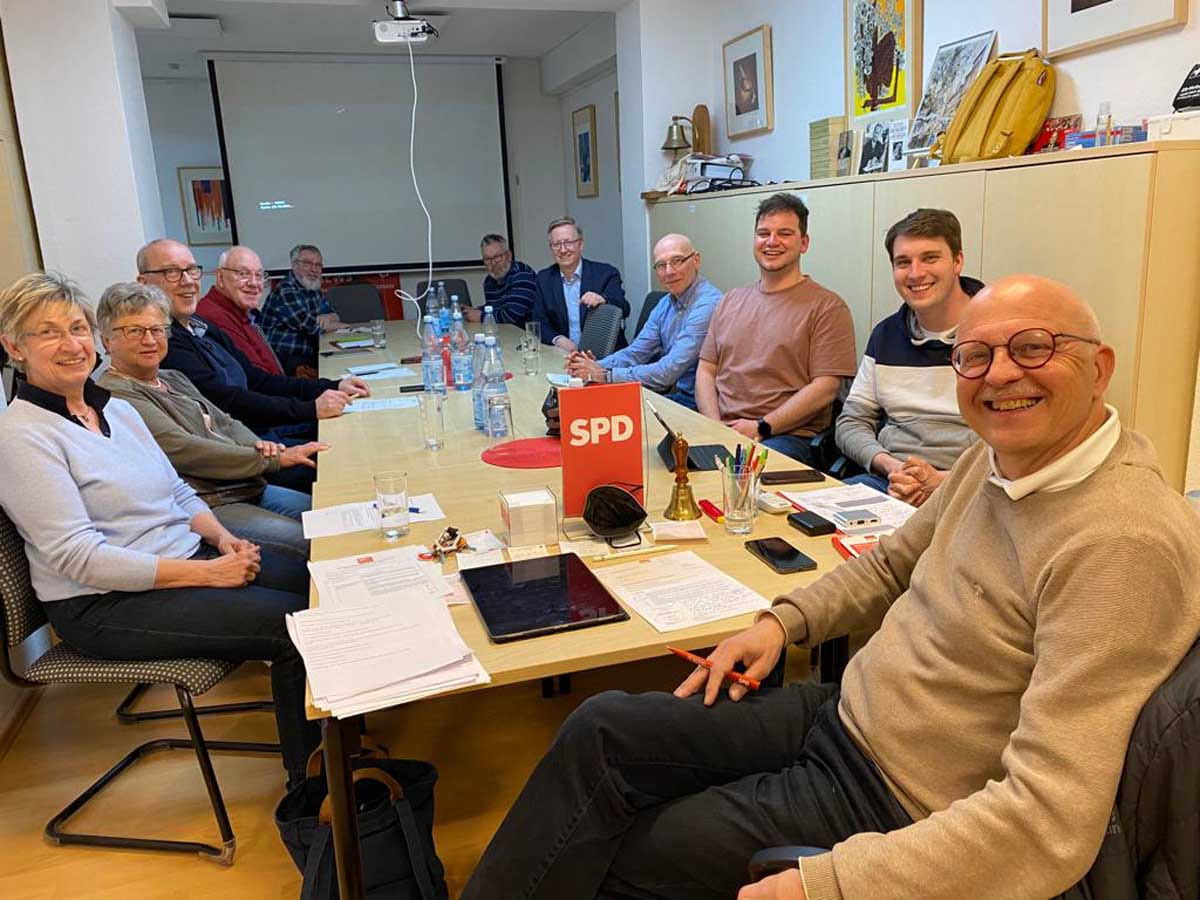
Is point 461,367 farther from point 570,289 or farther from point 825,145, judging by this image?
point 825,145

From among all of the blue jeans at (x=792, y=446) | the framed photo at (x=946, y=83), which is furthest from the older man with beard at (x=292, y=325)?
the framed photo at (x=946, y=83)

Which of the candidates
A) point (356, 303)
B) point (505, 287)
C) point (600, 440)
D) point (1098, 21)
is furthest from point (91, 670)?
point (356, 303)

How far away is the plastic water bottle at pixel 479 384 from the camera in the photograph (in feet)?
9.00

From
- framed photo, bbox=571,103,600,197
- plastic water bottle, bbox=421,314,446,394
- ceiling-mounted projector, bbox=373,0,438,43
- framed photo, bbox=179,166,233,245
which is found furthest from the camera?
framed photo, bbox=179,166,233,245

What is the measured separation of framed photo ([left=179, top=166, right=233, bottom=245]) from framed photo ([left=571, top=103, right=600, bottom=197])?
3072 mm

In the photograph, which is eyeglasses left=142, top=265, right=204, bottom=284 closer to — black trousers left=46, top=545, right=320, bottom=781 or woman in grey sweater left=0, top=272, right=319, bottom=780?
woman in grey sweater left=0, top=272, right=319, bottom=780

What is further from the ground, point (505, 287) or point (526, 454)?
point (505, 287)

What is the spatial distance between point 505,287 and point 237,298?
2.52 m

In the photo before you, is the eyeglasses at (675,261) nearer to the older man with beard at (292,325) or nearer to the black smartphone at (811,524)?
the black smartphone at (811,524)

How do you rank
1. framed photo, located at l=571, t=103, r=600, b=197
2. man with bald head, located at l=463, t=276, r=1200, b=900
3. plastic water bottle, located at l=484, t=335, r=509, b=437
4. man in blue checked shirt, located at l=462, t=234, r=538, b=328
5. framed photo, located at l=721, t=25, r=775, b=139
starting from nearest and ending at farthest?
man with bald head, located at l=463, t=276, r=1200, b=900, plastic water bottle, located at l=484, t=335, r=509, b=437, framed photo, located at l=721, t=25, r=775, b=139, man in blue checked shirt, located at l=462, t=234, r=538, b=328, framed photo, located at l=571, t=103, r=600, b=197

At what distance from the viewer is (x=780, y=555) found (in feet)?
5.41

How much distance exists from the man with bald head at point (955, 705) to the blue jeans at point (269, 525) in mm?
1334

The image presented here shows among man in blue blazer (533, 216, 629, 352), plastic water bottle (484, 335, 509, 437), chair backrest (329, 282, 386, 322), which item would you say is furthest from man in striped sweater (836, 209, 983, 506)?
chair backrest (329, 282, 386, 322)

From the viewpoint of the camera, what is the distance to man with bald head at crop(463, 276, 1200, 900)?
91 cm
